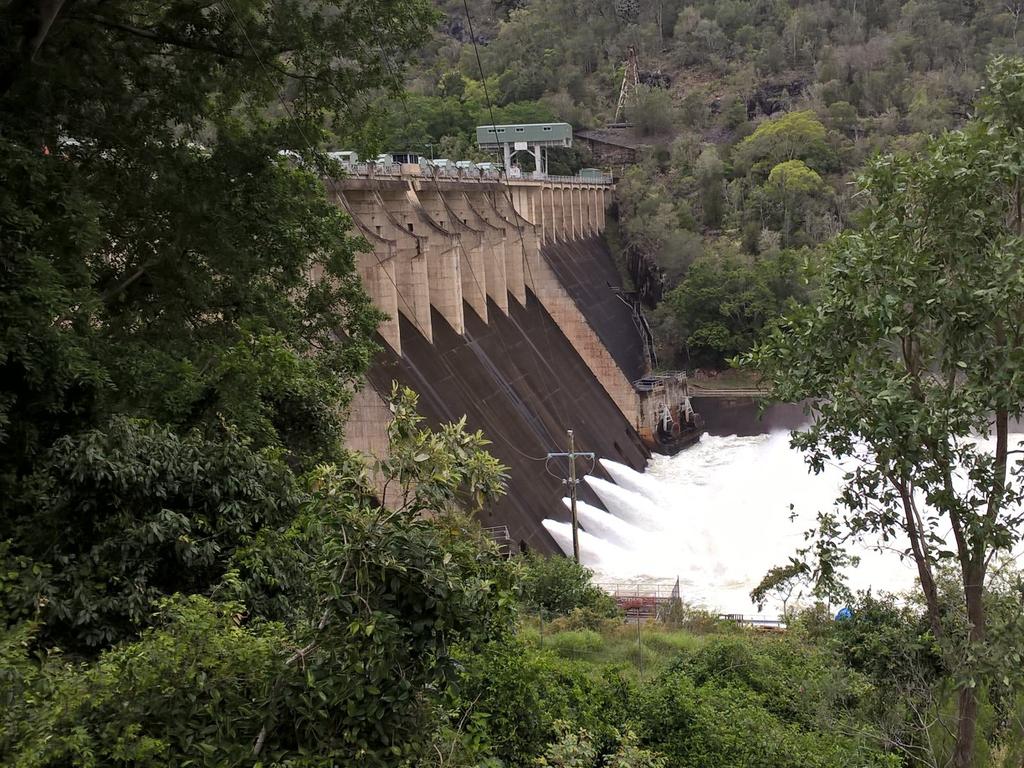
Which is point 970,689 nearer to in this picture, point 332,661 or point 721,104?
point 332,661

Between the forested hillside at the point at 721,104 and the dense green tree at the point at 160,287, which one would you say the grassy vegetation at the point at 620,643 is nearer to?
the dense green tree at the point at 160,287

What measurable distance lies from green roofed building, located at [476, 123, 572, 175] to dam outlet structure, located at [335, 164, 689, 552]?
1728 centimetres

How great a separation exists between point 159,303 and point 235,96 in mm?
2097

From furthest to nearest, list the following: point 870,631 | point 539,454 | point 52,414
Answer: point 539,454
point 870,631
point 52,414

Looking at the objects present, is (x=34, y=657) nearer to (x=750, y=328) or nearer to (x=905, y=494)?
(x=905, y=494)

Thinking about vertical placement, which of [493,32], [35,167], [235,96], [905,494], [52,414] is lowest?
[905,494]

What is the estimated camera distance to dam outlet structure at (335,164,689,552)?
21.6m

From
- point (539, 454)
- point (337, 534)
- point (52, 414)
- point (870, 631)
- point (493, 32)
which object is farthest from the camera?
point (493, 32)

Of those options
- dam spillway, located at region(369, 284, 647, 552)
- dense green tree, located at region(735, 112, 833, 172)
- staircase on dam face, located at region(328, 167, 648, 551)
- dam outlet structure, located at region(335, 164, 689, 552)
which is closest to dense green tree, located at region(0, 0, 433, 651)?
dam outlet structure, located at region(335, 164, 689, 552)

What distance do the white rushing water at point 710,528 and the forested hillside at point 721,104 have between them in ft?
37.4

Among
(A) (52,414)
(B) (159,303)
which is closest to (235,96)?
(B) (159,303)

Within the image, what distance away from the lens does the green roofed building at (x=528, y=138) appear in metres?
57.9

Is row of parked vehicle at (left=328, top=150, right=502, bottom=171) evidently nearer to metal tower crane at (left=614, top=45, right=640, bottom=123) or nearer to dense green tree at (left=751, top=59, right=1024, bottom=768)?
dense green tree at (left=751, top=59, right=1024, bottom=768)

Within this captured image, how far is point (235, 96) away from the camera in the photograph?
9570 millimetres
